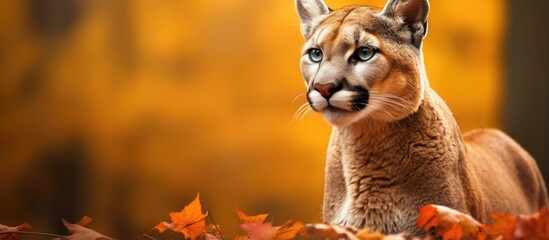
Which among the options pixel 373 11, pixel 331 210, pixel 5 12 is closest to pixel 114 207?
pixel 5 12

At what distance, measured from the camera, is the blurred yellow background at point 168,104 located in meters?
3.90

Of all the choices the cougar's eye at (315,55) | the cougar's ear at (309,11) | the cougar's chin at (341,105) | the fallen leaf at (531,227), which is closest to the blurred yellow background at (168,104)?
the cougar's ear at (309,11)

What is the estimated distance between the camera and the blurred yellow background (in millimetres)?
3904

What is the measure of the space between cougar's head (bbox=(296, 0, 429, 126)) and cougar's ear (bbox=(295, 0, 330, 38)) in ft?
0.36

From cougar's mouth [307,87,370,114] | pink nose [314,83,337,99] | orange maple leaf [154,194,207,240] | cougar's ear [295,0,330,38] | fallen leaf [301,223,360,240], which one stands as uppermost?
cougar's ear [295,0,330,38]

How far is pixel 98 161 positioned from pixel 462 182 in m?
2.20

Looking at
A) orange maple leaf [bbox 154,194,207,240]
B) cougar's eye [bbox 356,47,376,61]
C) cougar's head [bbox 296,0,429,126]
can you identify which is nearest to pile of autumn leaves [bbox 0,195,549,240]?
orange maple leaf [bbox 154,194,207,240]

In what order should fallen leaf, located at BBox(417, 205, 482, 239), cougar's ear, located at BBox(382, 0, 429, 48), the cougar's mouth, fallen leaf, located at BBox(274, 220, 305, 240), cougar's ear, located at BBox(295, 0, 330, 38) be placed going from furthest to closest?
cougar's ear, located at BBox(295, 0, 330, 38), cougar's ear, located at BBox(382, 0, 429, 48), the cougar's mouth, fallen leaf, located at BBox(274, 220, 305, 240), fallen leaf, located at BBox(417, 205, 482, 239)

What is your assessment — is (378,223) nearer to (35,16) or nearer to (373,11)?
(373,11)

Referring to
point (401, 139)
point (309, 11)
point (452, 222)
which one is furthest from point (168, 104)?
point (452, 222)

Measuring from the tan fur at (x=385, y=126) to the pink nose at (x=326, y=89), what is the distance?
12 millimetres

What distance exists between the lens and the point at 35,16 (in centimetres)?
391

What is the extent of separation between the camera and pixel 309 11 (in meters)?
2.57

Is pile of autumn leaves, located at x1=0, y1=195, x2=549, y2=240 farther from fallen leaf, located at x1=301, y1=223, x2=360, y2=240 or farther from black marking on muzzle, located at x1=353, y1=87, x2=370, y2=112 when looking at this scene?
black marking on muzzle, located at x1=353, y1=87, x2=370, y2=112
